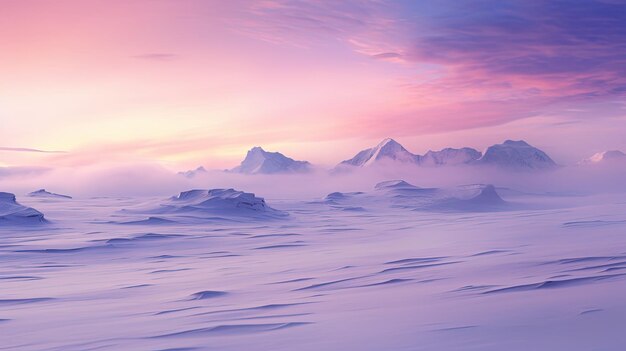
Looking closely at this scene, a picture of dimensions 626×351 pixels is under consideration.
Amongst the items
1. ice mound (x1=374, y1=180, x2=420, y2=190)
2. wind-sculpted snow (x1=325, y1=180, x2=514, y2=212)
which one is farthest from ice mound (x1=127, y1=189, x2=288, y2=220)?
ice mound (x1=374, y1=180, x2=420, y2=190)

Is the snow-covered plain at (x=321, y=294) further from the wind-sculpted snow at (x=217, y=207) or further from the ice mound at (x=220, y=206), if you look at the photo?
the ice mound at (x=220, y=206)

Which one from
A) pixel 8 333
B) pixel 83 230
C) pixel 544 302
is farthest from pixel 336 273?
pixel 83 230

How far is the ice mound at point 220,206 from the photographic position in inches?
974

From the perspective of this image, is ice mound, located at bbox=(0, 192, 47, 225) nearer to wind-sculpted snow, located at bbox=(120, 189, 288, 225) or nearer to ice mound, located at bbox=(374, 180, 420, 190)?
wind-sculpted snow, located at bbox=(120, 189, 288, 225)

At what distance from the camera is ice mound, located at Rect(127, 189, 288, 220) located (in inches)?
974

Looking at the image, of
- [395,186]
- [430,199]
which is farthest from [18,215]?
[395,186]

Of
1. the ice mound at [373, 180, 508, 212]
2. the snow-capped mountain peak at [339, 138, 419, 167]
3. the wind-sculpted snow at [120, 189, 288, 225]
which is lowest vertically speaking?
the ice mound at [373, 180, 508, 212]

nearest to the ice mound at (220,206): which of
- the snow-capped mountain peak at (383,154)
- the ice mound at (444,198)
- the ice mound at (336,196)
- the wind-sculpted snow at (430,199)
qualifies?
the wind-sculpted snow at (430,199)

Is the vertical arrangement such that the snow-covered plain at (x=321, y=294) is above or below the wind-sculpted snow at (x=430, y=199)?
above

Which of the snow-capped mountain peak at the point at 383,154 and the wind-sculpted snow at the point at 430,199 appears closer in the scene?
the wind-sculpted snow at the point at 430,199

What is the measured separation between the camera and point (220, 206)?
25.5 m

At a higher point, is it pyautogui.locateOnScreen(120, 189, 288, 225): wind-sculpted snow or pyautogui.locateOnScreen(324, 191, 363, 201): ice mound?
pyautogui.locateOnScreen(120, 189, 288, 225): wind-sculpted snow

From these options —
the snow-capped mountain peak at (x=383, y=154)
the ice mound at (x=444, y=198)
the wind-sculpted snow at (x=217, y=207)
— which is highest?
the snow-capped mountain peak at (x=383, y=154)

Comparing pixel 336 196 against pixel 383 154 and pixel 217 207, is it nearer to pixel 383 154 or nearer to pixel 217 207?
pixel 217 207
